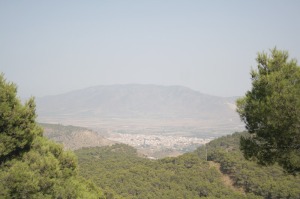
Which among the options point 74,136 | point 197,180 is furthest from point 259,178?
point 74,136

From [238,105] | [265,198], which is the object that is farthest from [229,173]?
[238,105]

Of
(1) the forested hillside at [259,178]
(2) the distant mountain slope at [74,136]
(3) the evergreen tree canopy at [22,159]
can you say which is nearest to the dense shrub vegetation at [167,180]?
(1) the forested hillside at [259,178]

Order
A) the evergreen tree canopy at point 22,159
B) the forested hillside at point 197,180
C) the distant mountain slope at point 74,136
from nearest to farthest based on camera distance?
the evergreen tree canopy at point 22,159, the forested hillside at point 197,180, the distant mountain slope at point 74,136

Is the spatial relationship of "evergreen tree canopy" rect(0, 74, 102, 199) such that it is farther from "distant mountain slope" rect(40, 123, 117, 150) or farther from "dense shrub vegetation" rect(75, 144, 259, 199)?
"distant mountain slope" rect(40, 123, 117, 150)

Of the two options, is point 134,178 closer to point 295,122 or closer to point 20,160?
point 20,160

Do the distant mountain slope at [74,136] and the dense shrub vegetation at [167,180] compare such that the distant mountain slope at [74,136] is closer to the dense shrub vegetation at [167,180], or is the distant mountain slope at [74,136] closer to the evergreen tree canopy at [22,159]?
the dense shrub vegetation at [167,180]

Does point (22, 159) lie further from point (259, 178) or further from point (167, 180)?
point (259, 178)
